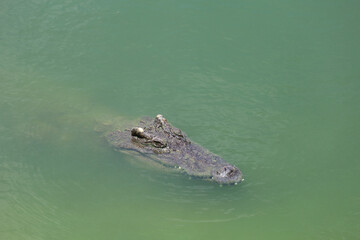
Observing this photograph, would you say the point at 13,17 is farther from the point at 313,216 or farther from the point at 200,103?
the point at 313,216

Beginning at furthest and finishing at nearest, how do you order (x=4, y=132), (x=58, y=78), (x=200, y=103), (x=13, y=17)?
(x=13, y=17)
(x=58, y=78)
(x=200, y=103)
(x=4, y=132)

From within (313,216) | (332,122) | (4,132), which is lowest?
(313,216)

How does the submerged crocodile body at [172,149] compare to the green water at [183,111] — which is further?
the submerged crocodile body at [172,149]

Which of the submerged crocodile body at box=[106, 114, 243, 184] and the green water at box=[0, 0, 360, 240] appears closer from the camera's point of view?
the green water at box=[0, 0, 360, 240]

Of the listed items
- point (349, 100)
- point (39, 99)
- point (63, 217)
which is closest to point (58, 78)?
point (39, 99)
